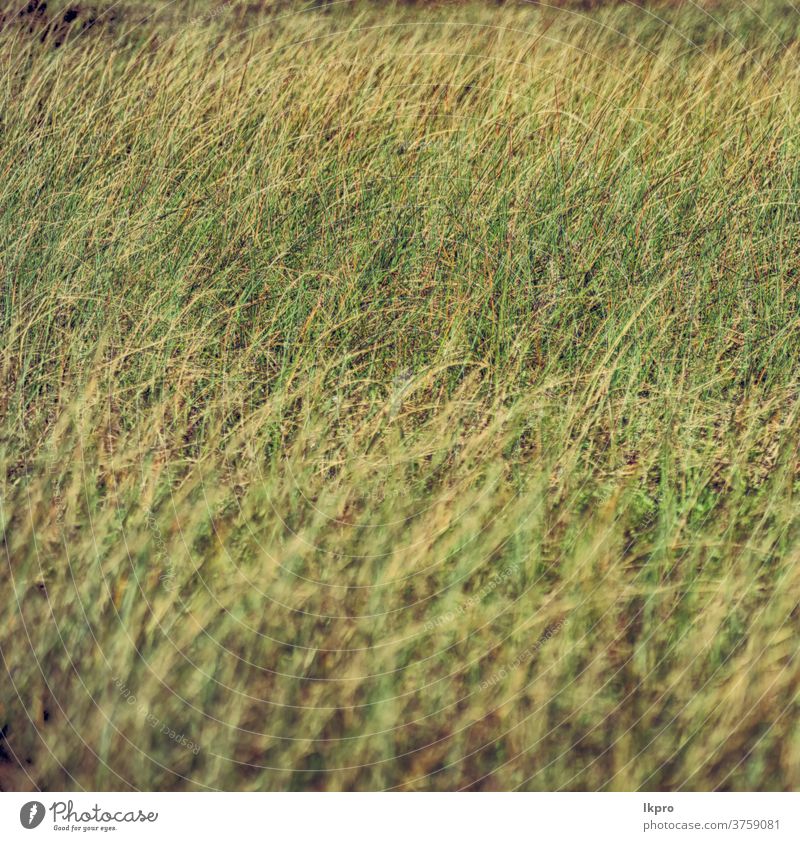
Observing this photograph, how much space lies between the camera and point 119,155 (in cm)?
315

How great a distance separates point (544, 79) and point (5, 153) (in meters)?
2.02

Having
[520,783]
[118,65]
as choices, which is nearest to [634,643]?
[520,783]

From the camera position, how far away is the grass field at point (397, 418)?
1.88 metres

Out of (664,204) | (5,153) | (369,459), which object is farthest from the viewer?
(5,153)

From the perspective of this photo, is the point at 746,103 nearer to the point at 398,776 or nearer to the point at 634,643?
the point at 634,643
